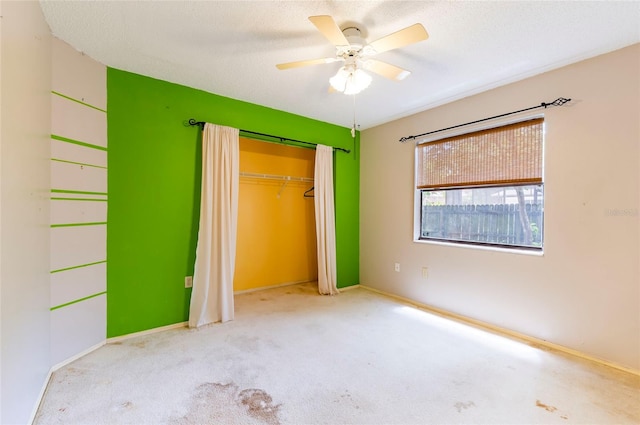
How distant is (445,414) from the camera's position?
5.30 ft

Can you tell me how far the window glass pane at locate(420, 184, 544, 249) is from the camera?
2.66 meters

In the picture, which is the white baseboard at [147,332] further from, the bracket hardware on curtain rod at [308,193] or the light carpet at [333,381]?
the bracket hardware on curtain rod at [308,193]

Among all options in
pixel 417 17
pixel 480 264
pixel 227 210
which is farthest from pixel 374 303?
pixel 417 17

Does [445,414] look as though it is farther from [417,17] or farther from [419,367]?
[417,17]

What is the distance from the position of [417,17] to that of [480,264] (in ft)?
7.92

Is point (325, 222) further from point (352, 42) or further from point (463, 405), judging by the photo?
point (463, 405)

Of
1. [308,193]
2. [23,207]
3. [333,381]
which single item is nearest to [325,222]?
[308,193]

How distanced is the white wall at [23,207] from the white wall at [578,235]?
3547 millimetres

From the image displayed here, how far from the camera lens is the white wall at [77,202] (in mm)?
2084

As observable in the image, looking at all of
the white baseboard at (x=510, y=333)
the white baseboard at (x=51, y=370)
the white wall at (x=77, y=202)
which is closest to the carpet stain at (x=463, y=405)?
the white baseboard at (x=510, y=333)

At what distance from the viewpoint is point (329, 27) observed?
61.2 inches

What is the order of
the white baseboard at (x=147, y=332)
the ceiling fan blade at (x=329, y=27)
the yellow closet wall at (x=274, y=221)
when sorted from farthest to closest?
the yellow closet wall at (x=274, y=221) < the white baseboard at (x=147, y=332) < the ceiling fan blade at (x=329, y=27)

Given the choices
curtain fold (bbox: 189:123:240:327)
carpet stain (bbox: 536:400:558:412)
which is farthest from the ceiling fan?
carpet stain (bbox: 536:400:558:412)

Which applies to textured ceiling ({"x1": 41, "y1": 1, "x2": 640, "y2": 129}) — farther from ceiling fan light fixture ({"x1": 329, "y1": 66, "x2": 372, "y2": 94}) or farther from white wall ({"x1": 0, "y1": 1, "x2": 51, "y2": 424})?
white wall ({"x1": 0, "y1": 1, "x2": 51, "y2": 424})
